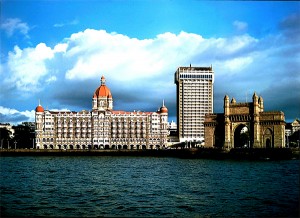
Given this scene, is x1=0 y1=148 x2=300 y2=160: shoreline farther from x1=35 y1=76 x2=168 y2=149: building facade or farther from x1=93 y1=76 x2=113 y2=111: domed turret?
x1=93 y1=76 x2=113 y2=111: domed turret

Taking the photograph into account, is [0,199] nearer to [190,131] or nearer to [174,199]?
[174,199]

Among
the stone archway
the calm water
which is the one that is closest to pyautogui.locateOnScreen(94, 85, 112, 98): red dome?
the stone archway

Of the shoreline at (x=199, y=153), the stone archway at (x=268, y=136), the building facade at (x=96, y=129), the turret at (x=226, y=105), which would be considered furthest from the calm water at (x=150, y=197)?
the building facade at (x=96, y=129)

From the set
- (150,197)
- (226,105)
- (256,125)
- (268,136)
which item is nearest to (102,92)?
(226,105)

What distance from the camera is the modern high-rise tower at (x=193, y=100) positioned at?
154 metres

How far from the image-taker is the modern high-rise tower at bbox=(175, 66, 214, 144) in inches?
6070

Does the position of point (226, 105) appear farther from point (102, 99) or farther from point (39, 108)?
point (39, 108)

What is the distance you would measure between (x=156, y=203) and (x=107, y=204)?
9.44ft

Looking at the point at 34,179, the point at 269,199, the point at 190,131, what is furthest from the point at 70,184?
the point at 190,131

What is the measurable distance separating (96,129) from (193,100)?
46405 mm

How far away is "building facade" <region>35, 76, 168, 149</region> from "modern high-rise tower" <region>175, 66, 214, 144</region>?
27667 millimetres

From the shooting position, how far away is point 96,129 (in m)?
126

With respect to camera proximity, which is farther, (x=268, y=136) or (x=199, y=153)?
(x=268, y=136)

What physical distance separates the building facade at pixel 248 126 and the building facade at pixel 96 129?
27.4 metres
